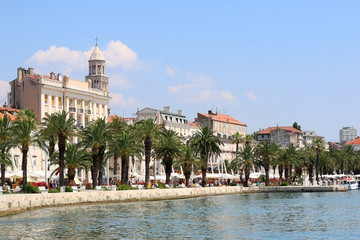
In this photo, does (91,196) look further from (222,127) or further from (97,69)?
(222,127)

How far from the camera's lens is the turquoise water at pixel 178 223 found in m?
42.2

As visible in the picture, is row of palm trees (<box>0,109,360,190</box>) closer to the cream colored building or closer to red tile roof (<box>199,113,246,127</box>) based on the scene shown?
the cream colored building

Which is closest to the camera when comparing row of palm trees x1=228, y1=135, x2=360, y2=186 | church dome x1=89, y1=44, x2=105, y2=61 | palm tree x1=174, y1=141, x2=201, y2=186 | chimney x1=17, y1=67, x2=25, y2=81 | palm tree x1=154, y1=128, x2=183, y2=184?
palm tree x1=154, y1=128, x2=183, y2=184

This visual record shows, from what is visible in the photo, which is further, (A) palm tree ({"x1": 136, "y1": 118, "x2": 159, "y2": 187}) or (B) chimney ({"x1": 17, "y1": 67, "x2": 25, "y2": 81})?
(B) chimney ({"x1": 17, "y1": 67, "x2": 25, "y2": 81})

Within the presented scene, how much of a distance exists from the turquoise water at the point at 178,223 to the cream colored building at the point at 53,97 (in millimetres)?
36952

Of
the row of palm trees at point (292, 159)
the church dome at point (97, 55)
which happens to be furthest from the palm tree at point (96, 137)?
the church dome at point (97, 55)

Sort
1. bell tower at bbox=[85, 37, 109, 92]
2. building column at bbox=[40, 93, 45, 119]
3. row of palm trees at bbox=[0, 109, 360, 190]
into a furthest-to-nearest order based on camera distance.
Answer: bell tower at bbox=[85, 37, 109, 92], building column at bbox=[40, 93, 45, 119], row of palm trees at bbox=[0, 109, 360, 190]

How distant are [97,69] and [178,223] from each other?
121m

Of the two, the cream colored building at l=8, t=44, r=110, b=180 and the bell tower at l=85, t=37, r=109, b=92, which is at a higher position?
the bell tower at l=85, t=37, r=109, b=92

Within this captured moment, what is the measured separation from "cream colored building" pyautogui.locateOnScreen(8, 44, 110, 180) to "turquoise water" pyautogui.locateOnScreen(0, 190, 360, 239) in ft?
121

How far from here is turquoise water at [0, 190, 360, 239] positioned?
42.2 m

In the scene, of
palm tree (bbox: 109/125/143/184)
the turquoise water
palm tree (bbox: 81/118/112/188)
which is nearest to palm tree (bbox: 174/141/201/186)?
palm tree (bbox: 109/125/143/184)

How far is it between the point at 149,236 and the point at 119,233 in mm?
2425

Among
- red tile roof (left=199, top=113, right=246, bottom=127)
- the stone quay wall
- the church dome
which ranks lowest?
the stone quay wall
